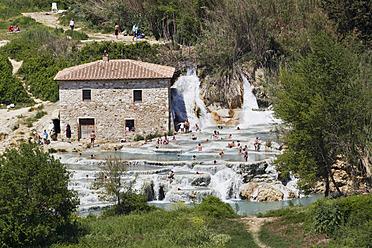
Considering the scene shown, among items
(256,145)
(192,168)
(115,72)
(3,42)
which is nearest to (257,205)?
(192,168)

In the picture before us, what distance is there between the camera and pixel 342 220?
2066 centimetres

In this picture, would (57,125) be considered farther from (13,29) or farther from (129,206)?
(129,206)

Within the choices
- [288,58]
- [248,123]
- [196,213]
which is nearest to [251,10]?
[288,58]

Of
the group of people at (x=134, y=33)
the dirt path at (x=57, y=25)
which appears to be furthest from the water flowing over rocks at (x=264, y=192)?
the group of people at (x=134, y=33)

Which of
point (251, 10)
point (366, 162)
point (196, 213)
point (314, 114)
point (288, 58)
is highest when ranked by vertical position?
point (251, 10)

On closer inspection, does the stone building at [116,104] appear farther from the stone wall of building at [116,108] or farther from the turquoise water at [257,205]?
the turquoise water at [257,205]

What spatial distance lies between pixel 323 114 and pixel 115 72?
67.4ft

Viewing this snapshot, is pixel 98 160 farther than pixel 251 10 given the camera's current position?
No

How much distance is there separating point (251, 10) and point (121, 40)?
11851 mm

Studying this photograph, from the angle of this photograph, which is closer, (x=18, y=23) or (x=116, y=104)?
(x=116, y=104)

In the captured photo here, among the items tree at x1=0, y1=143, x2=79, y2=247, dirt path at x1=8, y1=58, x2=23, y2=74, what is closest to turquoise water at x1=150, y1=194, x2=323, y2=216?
tree at x1=0, y1=143, x2=79, y2=247

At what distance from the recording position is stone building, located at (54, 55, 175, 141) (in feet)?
143

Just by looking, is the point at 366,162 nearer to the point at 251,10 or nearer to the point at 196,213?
the point at 196,213

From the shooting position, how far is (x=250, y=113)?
4603 centimetres
